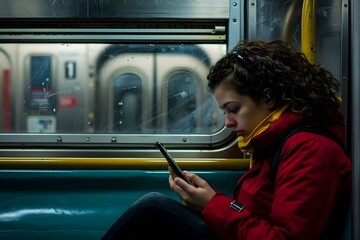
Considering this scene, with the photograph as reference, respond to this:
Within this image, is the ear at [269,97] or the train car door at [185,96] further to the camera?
the train car door at [185,96]

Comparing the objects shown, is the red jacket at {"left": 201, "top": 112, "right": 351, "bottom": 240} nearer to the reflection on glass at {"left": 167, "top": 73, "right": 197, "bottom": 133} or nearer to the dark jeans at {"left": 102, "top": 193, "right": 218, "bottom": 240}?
the dark jeans at {"left": 102, "top": 193, "right": 218, "bottom": 240}

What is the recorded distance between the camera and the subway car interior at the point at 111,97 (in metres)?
2.36

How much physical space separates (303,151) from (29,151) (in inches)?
69.5

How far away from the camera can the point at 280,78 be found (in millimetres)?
1455

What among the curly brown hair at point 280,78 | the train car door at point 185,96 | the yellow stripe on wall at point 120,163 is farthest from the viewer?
the train car door at point 185,96

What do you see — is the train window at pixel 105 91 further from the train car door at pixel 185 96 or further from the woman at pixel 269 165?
the woman at pixel 269 165

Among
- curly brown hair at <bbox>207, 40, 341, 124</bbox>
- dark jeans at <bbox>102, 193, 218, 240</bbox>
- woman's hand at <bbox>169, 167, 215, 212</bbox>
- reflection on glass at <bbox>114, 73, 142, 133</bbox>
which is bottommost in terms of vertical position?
dark jeans at <bbox>102, 193, 218, 240</bbox>

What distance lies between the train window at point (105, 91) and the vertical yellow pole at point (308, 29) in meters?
0.48

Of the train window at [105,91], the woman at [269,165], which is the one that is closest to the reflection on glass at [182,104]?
the train window at [105,91]

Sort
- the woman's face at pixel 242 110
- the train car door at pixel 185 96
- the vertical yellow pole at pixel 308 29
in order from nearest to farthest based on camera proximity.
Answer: the woman's face at pixel 242 110, the vertical yellow pole at pixel 308 29, the train car door at pixel 185 96

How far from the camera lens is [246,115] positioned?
1500 millimetres

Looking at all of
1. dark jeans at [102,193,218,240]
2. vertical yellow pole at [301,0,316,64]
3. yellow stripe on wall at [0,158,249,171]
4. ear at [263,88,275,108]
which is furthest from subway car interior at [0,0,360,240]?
ear at [263,88,275,108]

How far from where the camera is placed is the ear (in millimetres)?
1465

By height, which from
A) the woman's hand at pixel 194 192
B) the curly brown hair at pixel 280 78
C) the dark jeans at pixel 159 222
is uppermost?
the curly brown hair at pixel 280 78
